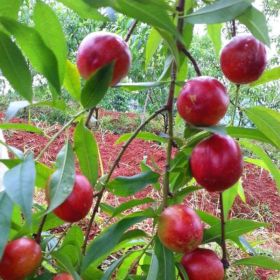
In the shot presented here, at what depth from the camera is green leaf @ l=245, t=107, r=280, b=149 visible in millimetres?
549

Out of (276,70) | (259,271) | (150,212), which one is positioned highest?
(276,70)

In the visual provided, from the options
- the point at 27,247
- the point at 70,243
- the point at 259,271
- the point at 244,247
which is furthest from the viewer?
the point at 259,271

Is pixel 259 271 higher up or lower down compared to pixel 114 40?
lower down

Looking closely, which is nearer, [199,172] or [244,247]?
→ [199,172]

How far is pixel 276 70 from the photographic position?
623 mm

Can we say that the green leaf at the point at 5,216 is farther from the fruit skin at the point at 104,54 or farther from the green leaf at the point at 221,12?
the green leaf at the point at 221,12

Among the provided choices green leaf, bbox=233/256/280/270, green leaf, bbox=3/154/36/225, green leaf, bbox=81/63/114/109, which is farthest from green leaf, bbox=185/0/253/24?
green leaf, bbox=233/256/280/270

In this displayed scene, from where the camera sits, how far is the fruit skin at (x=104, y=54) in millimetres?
475

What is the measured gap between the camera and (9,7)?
498 mm

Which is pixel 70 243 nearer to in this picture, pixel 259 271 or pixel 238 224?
pixel 238 224

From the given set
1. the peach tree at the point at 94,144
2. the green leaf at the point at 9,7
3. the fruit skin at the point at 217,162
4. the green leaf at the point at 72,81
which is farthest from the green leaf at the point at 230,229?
the green leaf at the point at 9,7

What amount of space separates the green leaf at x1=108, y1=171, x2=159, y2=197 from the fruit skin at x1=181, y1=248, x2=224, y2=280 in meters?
0.10

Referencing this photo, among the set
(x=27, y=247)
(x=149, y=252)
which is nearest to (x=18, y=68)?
(x=27, y=247)

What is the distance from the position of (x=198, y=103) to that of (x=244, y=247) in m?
0.34
